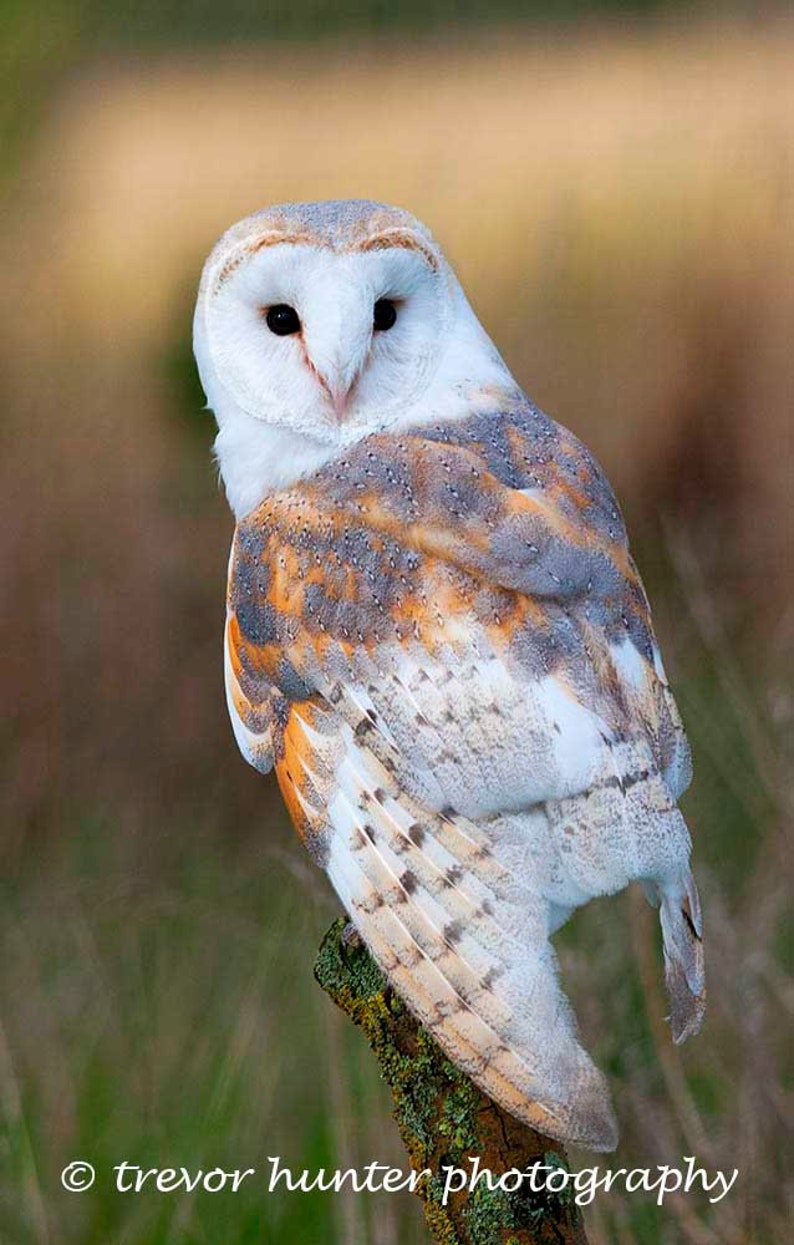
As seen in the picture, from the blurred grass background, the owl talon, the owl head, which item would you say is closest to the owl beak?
the owl head

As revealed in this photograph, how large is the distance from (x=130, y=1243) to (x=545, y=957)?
4.11 feet

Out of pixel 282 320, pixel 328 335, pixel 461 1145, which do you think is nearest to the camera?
pixel 461 1145

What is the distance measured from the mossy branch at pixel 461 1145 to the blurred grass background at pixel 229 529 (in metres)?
0.42

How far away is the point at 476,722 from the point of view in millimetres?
1722

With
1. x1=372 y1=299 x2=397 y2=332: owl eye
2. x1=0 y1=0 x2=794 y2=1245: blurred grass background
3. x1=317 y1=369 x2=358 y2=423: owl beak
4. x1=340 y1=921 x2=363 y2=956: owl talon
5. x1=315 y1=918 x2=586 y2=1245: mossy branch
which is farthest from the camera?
x1=0 y1=0 x2=794 y2=1245: blurred grass background

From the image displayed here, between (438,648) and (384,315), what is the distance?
0.48 meters

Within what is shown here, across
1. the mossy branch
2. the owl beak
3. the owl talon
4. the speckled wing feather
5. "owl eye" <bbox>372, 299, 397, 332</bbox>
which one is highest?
"owl eye" <bbox>372, 299, 397, 332</bbox>

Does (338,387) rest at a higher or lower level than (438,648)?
higher

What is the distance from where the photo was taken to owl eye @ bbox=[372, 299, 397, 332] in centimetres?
199

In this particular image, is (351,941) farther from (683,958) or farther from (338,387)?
(338,387)

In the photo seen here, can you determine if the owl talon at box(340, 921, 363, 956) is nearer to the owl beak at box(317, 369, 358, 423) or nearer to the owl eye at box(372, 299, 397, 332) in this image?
the owl beak at box(317, 369, 358, 423)

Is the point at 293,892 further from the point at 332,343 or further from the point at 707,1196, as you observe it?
the point at 332,343

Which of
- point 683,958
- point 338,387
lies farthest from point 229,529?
point 683,958

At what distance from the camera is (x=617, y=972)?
9.11 feet
